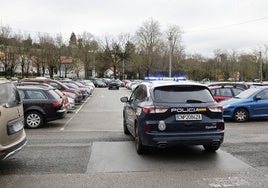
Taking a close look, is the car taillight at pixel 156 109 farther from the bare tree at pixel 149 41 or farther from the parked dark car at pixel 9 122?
the bare tree at pixel 149 41

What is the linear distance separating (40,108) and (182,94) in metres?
6.93

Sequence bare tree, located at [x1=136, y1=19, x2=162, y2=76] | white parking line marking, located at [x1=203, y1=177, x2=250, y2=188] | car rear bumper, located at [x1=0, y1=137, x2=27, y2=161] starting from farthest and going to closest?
bare tree, located at [x1=136, y1=19, x2=162, y2=76] < car rear bumper, located at [x1=0, y1=137, x2=27, y2=161] < white parking line marking, located at [x1=203, y1=177, x2=250, y2=188]

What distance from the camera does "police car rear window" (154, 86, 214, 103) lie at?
7859 millimetres

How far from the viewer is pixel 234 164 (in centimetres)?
735

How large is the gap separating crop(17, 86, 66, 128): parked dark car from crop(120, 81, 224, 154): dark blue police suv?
5984mm

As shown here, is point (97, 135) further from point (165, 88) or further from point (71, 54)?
point (71, 54)

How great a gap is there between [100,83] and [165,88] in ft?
223

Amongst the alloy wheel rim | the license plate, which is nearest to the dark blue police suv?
the license plate

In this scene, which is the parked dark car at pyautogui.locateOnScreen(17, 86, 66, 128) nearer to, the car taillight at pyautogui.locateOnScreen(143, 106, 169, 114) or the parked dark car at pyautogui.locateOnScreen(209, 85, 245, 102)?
the car taillight at pyautogui.locateOnScreen(143, 106, 169, 114)

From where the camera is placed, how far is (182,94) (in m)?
7.96

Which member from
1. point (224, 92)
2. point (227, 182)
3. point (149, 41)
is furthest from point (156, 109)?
point (149, 41)

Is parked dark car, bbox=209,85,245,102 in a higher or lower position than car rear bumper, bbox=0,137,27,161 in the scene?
higher

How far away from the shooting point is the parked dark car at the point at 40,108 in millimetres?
13281

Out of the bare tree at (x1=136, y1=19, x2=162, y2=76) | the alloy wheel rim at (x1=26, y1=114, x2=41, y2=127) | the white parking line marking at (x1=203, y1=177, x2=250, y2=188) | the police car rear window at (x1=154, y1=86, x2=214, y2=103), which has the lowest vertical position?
the white parking line marking at (x1=203, y1=177, x2=250, y2=188)
